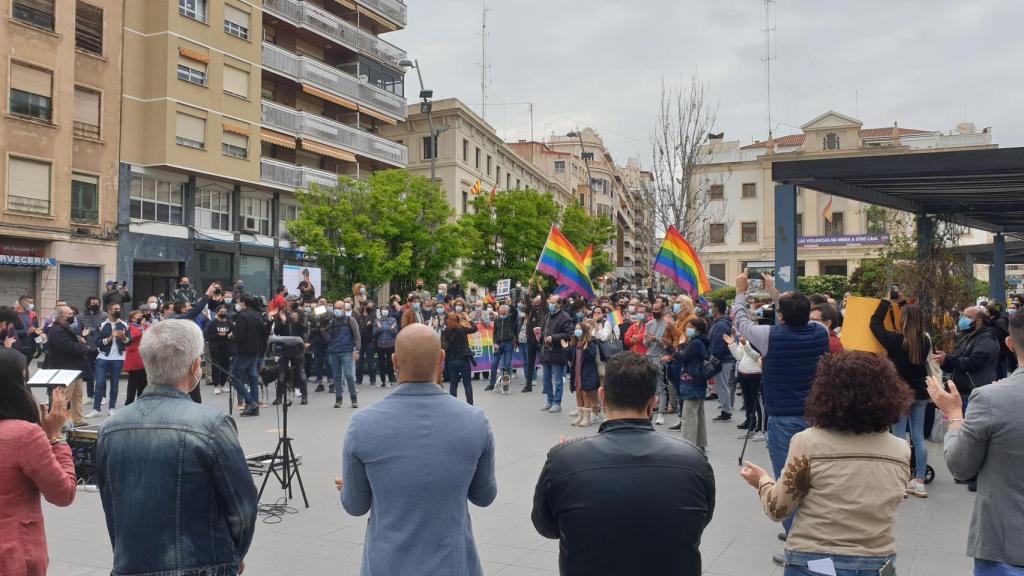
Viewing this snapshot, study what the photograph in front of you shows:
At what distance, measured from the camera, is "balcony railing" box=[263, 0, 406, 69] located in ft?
116


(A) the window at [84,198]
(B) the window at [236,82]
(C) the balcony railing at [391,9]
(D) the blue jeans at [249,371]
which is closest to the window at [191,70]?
(B) the window at [236,82]

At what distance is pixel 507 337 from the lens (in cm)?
1648

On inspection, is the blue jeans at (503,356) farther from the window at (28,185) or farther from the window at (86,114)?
the window at (86,114)

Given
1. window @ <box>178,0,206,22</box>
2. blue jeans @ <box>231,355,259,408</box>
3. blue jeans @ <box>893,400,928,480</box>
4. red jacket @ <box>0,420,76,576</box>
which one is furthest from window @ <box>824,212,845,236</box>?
red jacket @ <box>0,420,76,576</box>

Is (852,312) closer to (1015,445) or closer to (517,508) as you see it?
(517,508)

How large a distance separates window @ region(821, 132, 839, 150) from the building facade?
49.7 metres

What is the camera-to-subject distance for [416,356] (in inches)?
125

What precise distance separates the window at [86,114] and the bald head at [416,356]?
95.1 ft

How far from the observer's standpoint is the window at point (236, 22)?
32.4 m

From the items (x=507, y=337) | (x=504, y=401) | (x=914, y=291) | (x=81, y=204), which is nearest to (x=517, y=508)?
(x=504, y=401)

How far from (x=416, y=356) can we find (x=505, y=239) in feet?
132

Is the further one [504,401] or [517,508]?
[504,401]

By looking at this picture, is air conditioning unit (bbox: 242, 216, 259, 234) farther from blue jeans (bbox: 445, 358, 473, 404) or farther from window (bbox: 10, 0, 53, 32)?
blue jeans (bbox: 445, 358, 473, 404)

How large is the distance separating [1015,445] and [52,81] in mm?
29822
